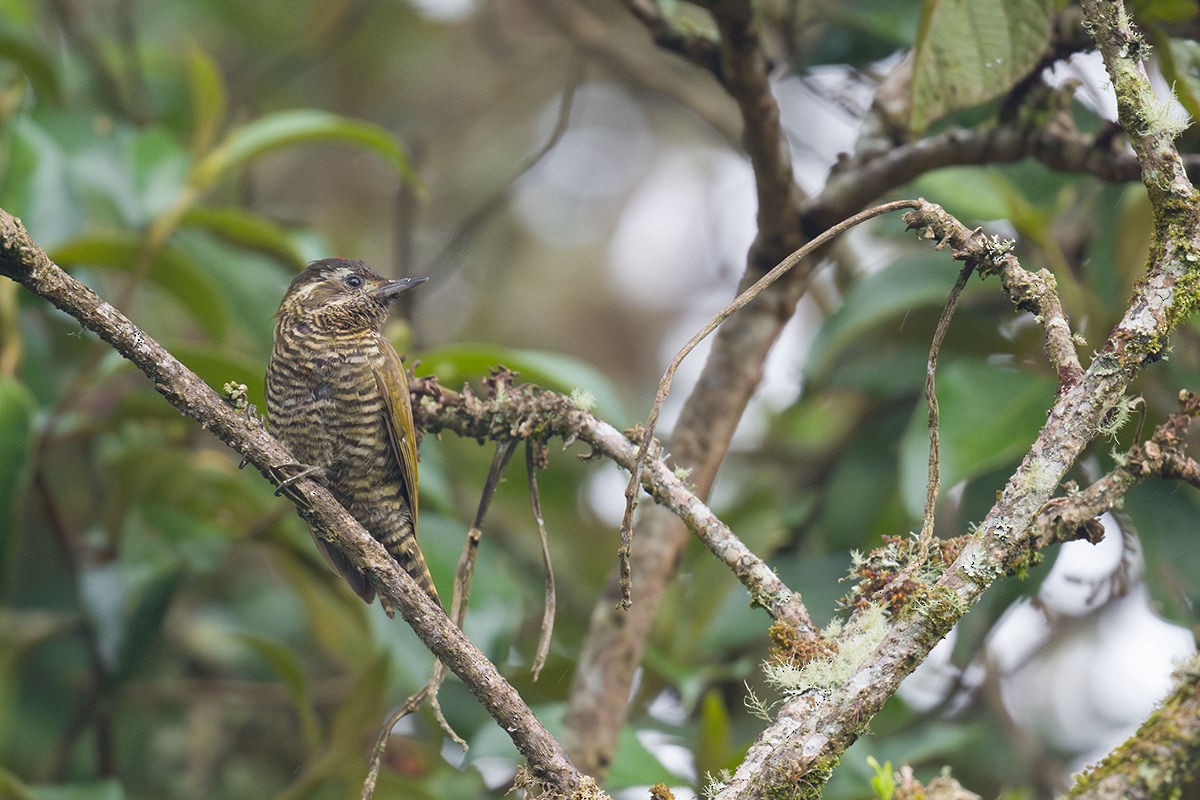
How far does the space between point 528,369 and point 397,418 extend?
0.37 metres

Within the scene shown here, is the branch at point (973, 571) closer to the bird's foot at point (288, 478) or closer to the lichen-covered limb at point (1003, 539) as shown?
the lichen-covered limb at point (1003, 539)

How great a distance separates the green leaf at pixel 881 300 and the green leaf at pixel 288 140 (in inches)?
46.5

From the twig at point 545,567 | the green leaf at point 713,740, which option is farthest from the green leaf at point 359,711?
the twig at point 545,567

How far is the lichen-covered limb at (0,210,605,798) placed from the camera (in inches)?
60.6

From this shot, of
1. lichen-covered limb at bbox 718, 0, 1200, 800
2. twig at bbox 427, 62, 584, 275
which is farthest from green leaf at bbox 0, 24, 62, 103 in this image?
lichen-covered limb at bbox 718, 0, 1200, 800

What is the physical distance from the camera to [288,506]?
3105 millimetres

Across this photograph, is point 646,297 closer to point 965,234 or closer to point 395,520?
point 395,520

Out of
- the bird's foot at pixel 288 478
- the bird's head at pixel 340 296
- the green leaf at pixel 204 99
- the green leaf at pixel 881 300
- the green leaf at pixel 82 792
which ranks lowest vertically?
the green leaf at pixel 82 792

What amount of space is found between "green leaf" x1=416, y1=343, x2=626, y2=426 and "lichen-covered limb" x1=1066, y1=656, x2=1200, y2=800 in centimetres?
156

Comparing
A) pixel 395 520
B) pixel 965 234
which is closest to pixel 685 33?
pixel 965 234

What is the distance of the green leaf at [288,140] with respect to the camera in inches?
129

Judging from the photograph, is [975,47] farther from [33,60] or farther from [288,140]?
[33,60]

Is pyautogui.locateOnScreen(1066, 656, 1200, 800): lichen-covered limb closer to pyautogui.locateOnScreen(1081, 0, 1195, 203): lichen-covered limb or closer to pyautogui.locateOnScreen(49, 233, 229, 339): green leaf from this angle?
pyautogui.locateOnScreen(1081, 0, 1195, 203): lichen-covered limb

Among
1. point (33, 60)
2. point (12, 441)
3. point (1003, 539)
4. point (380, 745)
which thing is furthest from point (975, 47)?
point (33, 60)
